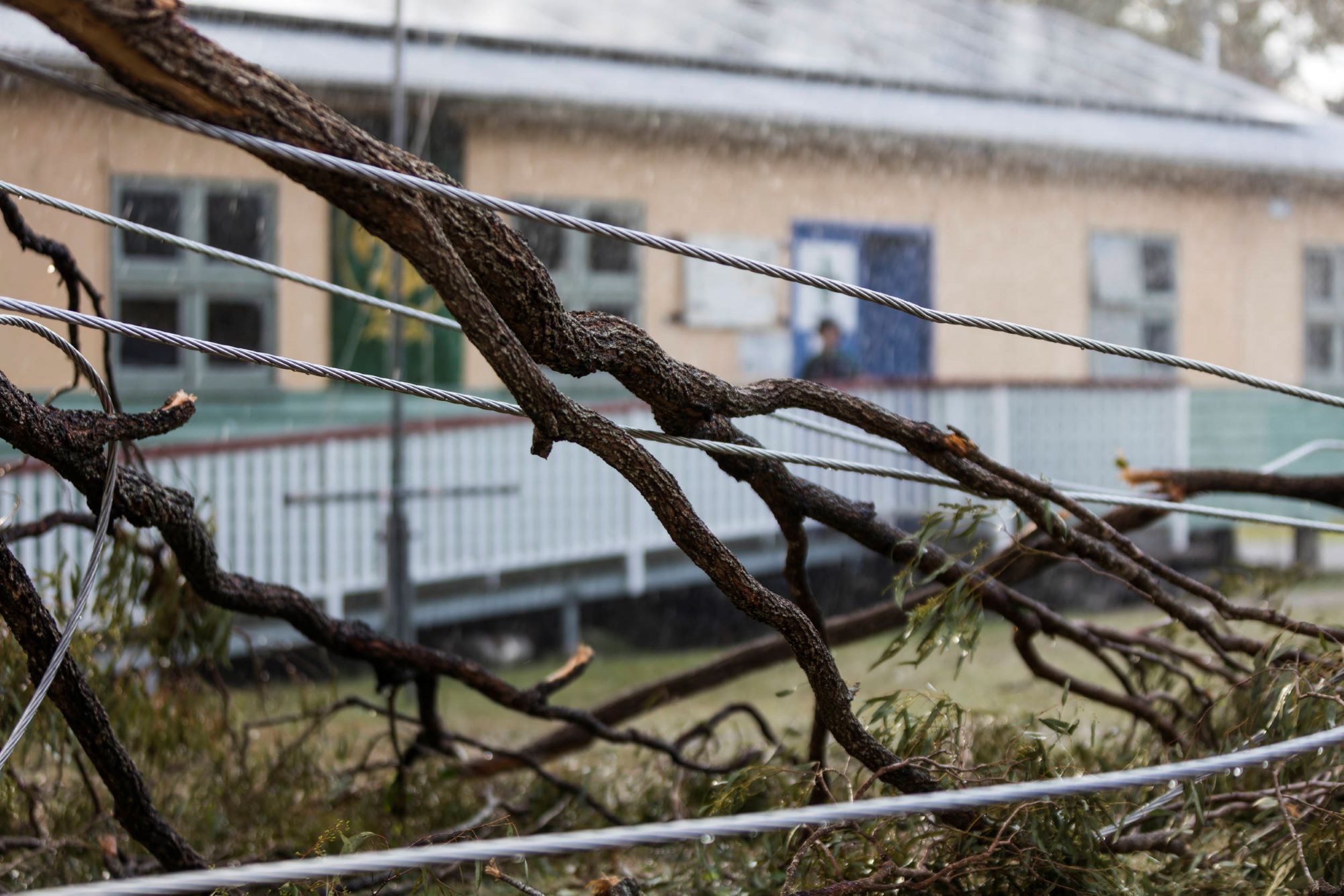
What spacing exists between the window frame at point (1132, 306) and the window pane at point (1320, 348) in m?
1.61

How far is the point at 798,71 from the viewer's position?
977 centimetres

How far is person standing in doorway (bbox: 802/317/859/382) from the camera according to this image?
938 cm

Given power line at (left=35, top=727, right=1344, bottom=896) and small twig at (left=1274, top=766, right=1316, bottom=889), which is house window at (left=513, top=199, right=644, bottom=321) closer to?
small twig at (left=1274, top=766, right=1316, bottom=889)

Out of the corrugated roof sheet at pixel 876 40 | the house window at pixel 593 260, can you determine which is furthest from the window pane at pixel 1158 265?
the house window at pixel 593 260

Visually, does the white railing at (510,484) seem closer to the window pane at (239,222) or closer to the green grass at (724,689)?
the green grass at (724,689)

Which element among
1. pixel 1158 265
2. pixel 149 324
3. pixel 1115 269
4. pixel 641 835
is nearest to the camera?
pixel 641 835

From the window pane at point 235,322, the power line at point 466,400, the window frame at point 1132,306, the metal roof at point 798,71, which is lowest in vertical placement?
the power line at point 466,400

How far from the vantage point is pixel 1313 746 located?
173cm

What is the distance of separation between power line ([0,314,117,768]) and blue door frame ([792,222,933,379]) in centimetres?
830

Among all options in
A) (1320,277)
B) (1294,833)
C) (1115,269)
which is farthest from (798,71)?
(1294,833)

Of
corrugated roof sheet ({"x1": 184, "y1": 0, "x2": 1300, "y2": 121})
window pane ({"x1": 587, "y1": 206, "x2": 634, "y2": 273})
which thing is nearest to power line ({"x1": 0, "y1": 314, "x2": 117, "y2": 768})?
corrugated roof sheet ({"x1": 184, "y1": 0, "x2": 1300, "y2": 121})

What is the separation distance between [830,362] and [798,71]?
234cm

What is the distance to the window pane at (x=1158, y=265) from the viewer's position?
37.4ft

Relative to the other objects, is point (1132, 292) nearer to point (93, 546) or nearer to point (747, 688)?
point (747, 688)
